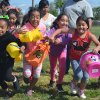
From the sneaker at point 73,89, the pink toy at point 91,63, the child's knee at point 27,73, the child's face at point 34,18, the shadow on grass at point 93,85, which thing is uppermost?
the child's face at point 34,18

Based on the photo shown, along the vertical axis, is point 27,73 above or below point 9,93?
above

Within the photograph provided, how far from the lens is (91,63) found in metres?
6.18

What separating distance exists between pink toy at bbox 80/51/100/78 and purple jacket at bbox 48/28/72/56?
684 mm

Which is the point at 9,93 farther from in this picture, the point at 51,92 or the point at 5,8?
the point at 5,8

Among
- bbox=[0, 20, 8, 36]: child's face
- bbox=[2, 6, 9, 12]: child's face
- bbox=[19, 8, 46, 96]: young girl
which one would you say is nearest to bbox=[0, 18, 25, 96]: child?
bbox=[0, 20, 8, 36]: child's face

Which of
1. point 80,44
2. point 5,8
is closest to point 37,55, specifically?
point 80,44

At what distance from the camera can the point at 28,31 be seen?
21.1 ft

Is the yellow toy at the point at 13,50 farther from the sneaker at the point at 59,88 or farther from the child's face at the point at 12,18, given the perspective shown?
the child's face at the point at 12,18

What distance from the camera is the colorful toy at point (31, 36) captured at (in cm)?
628

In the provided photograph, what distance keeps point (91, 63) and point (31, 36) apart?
1.16 meters

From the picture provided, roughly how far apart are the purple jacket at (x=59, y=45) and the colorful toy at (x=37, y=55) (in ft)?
1.28

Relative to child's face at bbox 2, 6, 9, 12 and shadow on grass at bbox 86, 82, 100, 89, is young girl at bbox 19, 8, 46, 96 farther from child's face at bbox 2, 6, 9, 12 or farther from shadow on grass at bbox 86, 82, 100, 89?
child's face at bbox 2, 6, 9, 12

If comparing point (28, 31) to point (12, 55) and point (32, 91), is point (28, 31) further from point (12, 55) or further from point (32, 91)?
point (32, 91)

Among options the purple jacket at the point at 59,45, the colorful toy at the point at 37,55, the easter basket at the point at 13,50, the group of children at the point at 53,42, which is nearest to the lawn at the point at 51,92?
the group of children at the point at 53,42
